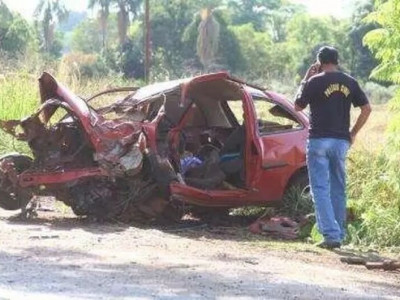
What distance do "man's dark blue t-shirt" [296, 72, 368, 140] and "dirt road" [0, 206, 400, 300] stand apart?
1276 millimetres

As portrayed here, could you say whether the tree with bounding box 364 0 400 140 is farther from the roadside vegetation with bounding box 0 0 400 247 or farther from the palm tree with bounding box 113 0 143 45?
the palm tree with bounding box 113 0 143 45

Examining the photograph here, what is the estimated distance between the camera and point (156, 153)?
387 inches

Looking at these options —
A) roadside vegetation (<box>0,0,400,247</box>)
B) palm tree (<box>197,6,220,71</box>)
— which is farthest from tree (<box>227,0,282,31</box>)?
palm tree (<box>197,6,220,71</box>)

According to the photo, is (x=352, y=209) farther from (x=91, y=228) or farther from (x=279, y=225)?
(x=91, y=228)

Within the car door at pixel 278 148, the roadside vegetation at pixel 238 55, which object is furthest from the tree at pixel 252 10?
the car door at pixel 278 148

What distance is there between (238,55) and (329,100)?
64.8m

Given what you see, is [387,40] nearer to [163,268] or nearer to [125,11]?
[163,268]

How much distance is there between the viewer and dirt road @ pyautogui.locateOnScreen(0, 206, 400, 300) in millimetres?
6109

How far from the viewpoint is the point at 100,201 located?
9.70 m

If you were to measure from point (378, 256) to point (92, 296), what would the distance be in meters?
3.95

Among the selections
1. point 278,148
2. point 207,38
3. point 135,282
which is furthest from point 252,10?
point 135,282

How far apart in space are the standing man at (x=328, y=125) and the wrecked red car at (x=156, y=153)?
166 centimetres

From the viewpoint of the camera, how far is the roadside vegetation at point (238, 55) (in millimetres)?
9656

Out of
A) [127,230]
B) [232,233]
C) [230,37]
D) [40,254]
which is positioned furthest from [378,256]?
[230,37]
